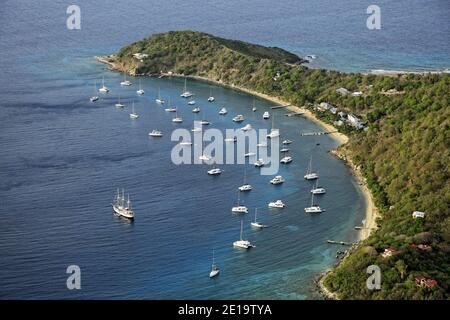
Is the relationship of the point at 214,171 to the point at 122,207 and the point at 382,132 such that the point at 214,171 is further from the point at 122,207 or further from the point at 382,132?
the point at 382,132

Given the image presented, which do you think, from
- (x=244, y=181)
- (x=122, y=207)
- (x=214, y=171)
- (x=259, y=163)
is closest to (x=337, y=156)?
(x=259, y=163)

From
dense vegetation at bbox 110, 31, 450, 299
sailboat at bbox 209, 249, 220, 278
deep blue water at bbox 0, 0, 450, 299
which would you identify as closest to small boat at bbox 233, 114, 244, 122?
deep blue water at bbox 0, 0, 450, 299

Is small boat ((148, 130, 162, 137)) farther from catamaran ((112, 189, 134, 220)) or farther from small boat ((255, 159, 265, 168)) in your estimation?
catamaran ((112, 189, 134, 220))

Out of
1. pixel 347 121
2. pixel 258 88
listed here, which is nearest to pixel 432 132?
pixel 347 121

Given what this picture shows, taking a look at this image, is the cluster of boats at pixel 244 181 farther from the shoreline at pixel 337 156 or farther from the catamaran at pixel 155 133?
the shoreline at pixel 337 156

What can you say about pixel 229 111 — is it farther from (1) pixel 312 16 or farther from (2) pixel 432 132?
(1) pixel 312 16

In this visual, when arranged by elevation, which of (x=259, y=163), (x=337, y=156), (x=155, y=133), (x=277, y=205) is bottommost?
(x=277, y=205)
